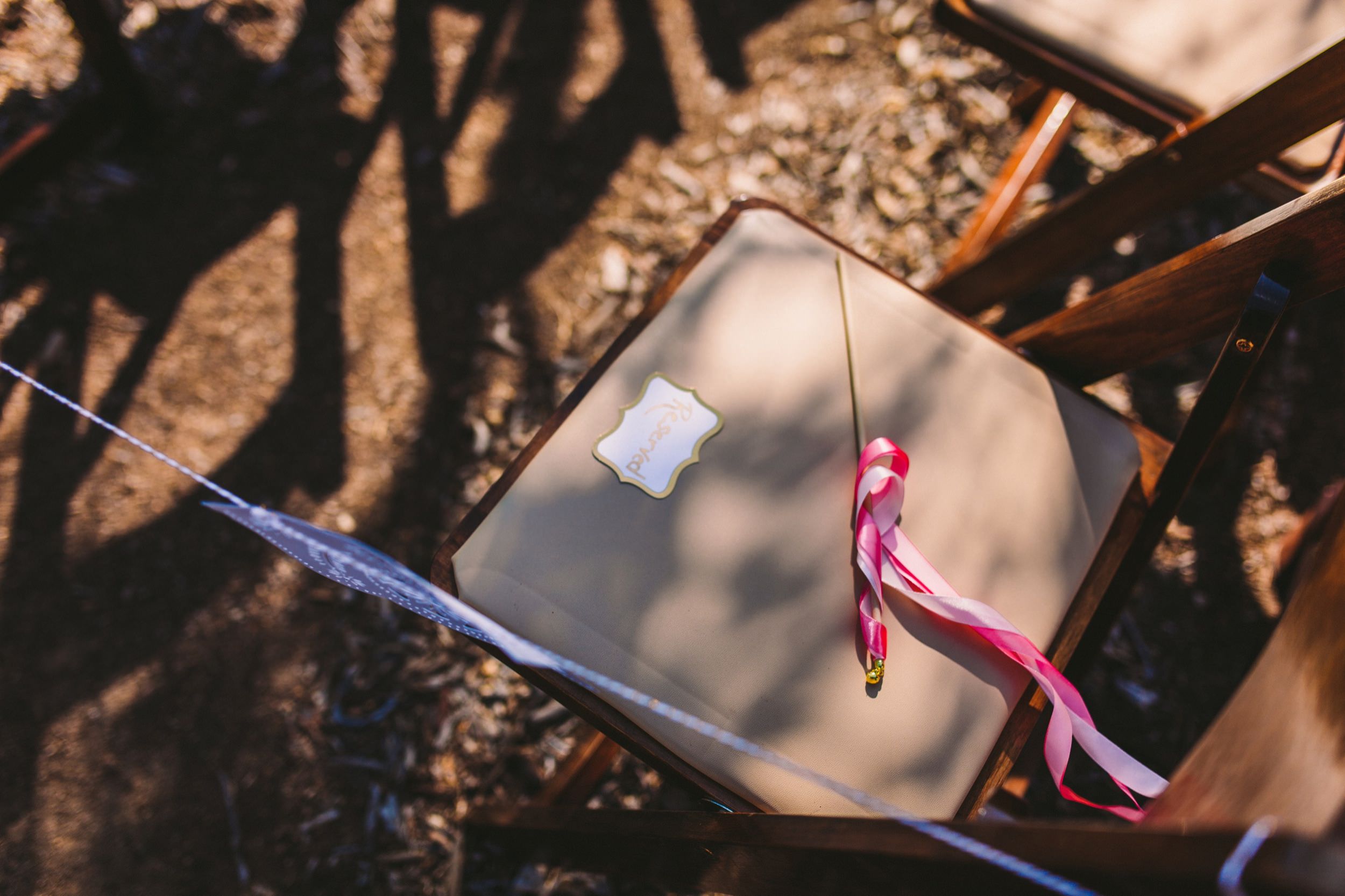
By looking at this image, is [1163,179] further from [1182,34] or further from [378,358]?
[378,358]

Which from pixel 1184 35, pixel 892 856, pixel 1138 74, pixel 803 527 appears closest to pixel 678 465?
pixel 803 527

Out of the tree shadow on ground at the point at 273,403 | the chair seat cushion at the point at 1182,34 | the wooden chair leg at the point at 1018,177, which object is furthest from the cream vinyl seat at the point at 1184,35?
the tree shadow on ground at the point at 273,403

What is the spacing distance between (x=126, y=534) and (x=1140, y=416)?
2.01 m

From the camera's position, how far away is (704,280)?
972mm

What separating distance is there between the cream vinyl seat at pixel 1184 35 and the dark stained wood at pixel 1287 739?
897mm

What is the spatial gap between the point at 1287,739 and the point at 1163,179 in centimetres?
91

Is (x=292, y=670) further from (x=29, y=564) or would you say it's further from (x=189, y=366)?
(x=189, y=366)

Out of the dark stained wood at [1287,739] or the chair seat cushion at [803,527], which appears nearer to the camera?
the dark stained wood at [1287,739]

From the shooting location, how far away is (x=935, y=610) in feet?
2.65

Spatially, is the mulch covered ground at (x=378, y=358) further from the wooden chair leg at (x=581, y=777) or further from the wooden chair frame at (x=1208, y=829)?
the wooden chair frame at (x=1208, y=829)

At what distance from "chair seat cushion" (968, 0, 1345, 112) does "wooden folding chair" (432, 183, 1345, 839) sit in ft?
1.63

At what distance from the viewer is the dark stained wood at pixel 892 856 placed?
40 cm

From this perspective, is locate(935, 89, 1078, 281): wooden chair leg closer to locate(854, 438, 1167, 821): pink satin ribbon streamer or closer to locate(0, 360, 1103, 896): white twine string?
locate(854, 438, 1167, 821): pink satin ribbon streamer

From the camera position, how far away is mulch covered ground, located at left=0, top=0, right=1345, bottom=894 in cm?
129
